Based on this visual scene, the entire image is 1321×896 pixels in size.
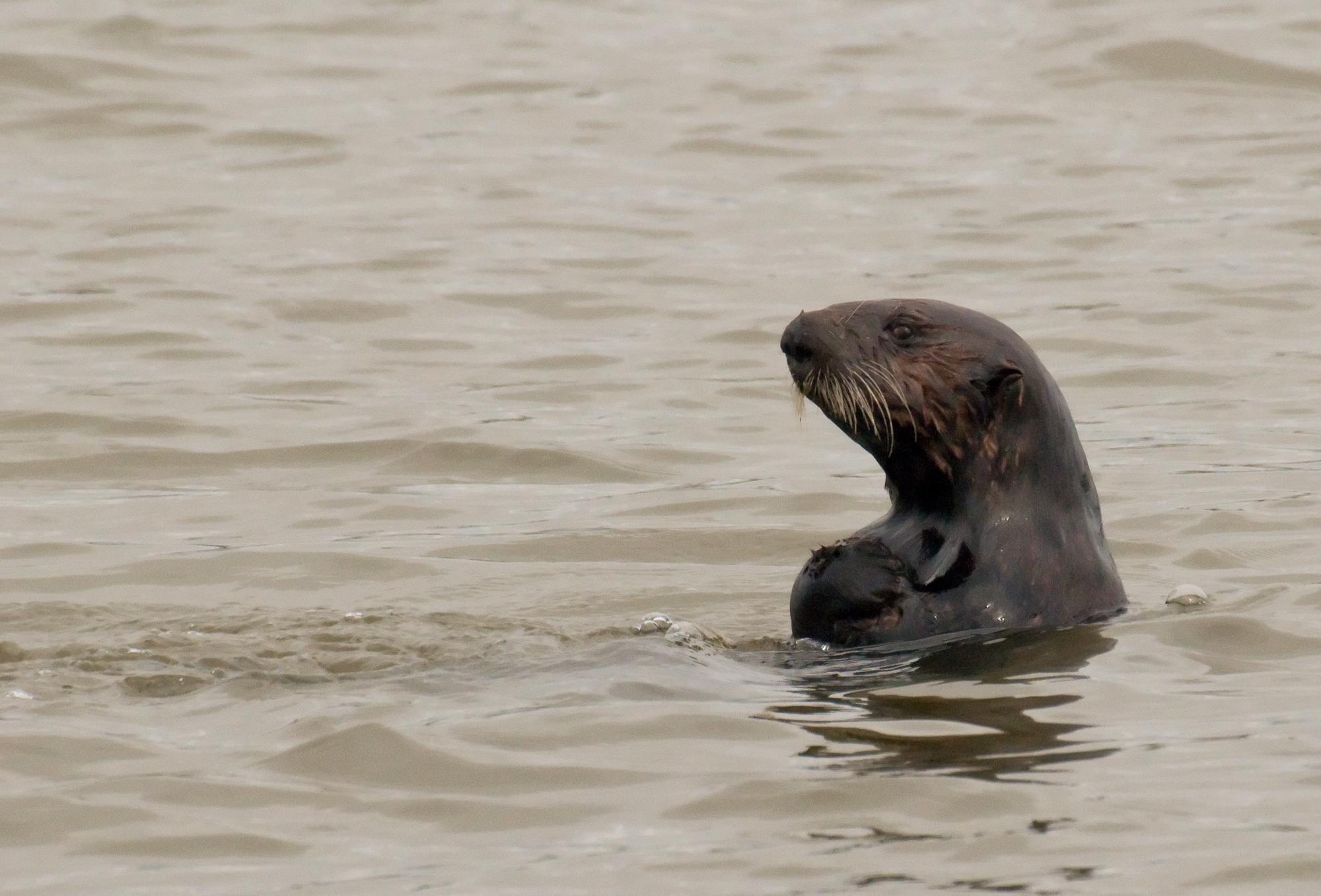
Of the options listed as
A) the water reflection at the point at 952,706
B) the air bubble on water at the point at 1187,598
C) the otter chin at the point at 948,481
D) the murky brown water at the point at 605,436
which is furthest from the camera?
→ the air bubble on water at the point at 1187,598

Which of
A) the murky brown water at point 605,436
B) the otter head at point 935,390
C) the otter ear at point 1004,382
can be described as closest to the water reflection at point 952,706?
the murky brown water at point 605,436

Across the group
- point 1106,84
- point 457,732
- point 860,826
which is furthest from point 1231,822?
point 1106,84

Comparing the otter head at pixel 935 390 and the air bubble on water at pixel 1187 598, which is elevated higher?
the otter head at pixel 935 390

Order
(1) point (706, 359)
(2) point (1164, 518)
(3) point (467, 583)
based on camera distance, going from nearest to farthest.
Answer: (3) point (467, 583)
(2) point (1164, 518)
(1) point (706, 359)

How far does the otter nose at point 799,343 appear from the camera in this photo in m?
5.75

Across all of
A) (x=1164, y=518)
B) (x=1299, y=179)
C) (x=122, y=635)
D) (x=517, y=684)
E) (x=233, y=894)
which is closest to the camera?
(x=233, y=894)

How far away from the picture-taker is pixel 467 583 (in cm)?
739

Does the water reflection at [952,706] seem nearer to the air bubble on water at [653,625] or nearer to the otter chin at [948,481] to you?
the otter chin at [948,481]

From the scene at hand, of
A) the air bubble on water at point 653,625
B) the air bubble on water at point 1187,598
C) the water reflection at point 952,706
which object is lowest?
the air bubble on water at point 653,625

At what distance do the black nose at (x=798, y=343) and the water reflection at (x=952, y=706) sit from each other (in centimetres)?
78

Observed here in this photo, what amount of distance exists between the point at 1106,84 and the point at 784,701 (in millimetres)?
12166

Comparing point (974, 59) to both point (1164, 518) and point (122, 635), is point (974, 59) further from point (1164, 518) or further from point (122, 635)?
point (122, 635)

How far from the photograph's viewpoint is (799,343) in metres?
5.76

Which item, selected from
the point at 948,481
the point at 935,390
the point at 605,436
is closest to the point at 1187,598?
the point at 948,481
